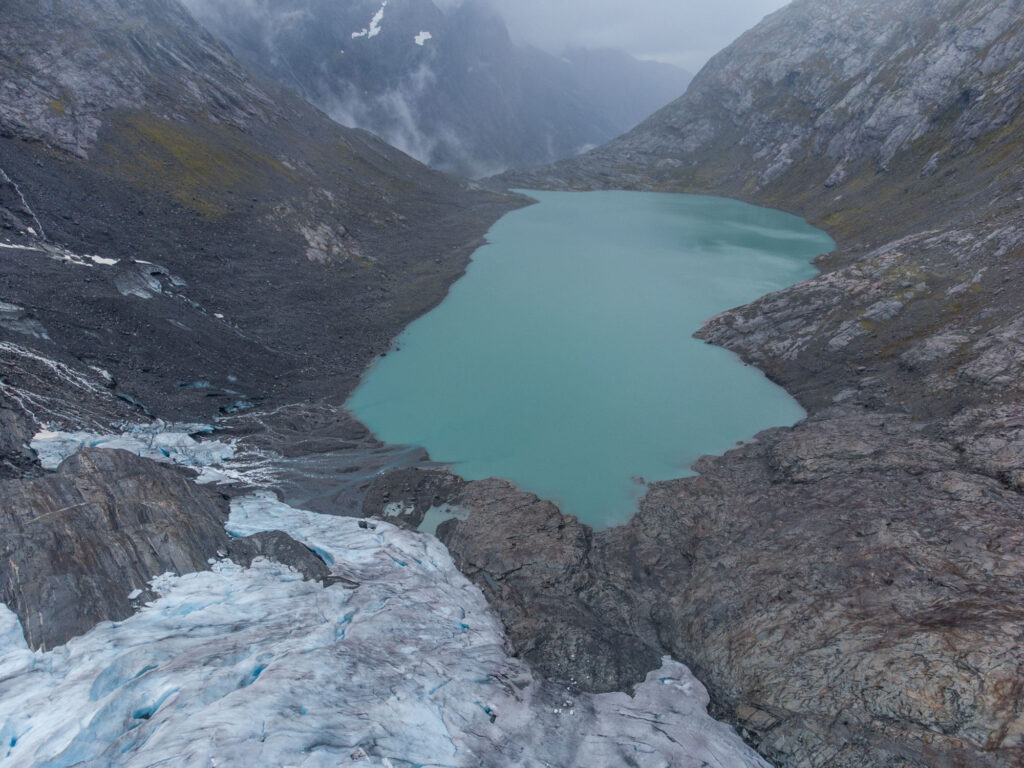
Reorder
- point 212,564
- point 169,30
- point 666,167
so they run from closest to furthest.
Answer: point 212,564 → point 169,30 → point 666,167

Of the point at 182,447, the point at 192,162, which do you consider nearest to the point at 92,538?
the point at 182,447

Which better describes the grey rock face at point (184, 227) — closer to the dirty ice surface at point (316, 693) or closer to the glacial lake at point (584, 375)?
the glacial lake at point (584, 375)

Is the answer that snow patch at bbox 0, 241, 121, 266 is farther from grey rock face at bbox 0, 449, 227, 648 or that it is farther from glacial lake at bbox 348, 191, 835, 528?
grey rock face at bbox 0, 449, 227, 648

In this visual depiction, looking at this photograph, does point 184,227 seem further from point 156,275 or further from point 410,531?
point 410,531

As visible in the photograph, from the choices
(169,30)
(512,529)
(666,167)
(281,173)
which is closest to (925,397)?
(512,529)

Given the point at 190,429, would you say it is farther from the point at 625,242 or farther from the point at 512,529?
the point at 625,242

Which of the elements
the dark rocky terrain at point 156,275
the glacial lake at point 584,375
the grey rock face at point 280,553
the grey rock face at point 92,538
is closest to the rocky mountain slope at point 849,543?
the glacial lake at point 584,375
